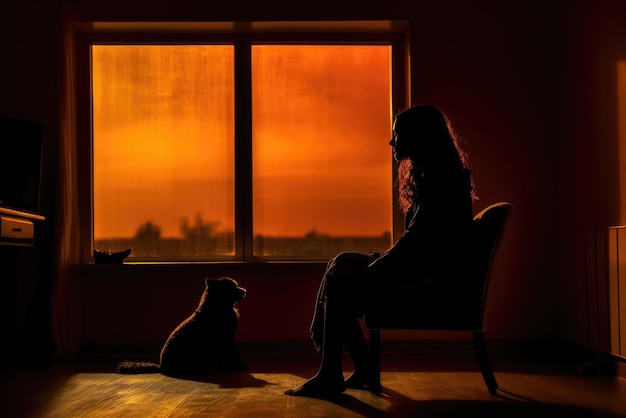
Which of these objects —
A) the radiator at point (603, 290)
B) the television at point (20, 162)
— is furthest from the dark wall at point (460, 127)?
the radiator at point (603, 290)

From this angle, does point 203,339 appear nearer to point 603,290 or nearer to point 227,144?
point 227,144

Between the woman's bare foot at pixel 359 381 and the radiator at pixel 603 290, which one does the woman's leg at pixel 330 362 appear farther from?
the radiator at pixel 603 290

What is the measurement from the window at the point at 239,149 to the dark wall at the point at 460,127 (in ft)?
0.81

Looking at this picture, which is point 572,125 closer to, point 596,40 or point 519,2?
point 596,40

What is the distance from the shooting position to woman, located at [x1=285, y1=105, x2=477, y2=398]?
2.86m

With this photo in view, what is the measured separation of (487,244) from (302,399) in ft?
3.18

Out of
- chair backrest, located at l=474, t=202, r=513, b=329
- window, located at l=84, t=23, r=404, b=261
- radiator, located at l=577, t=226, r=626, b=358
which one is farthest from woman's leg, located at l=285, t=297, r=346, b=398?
window, located at l=84, t=23, r=404, b=261

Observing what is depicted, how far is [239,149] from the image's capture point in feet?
15.4

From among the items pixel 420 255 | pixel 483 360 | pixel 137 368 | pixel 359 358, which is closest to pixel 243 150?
pixel 137 368

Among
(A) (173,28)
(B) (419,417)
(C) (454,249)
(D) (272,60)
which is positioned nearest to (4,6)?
(A) (173,28)

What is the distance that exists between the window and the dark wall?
25 cm

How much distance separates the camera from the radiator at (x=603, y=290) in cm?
341

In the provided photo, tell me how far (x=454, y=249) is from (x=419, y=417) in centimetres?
69

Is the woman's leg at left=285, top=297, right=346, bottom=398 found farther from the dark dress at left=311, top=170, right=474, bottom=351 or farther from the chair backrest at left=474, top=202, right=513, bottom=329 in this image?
the chair backrest at left=474, top=202, right=513, bottom=329
